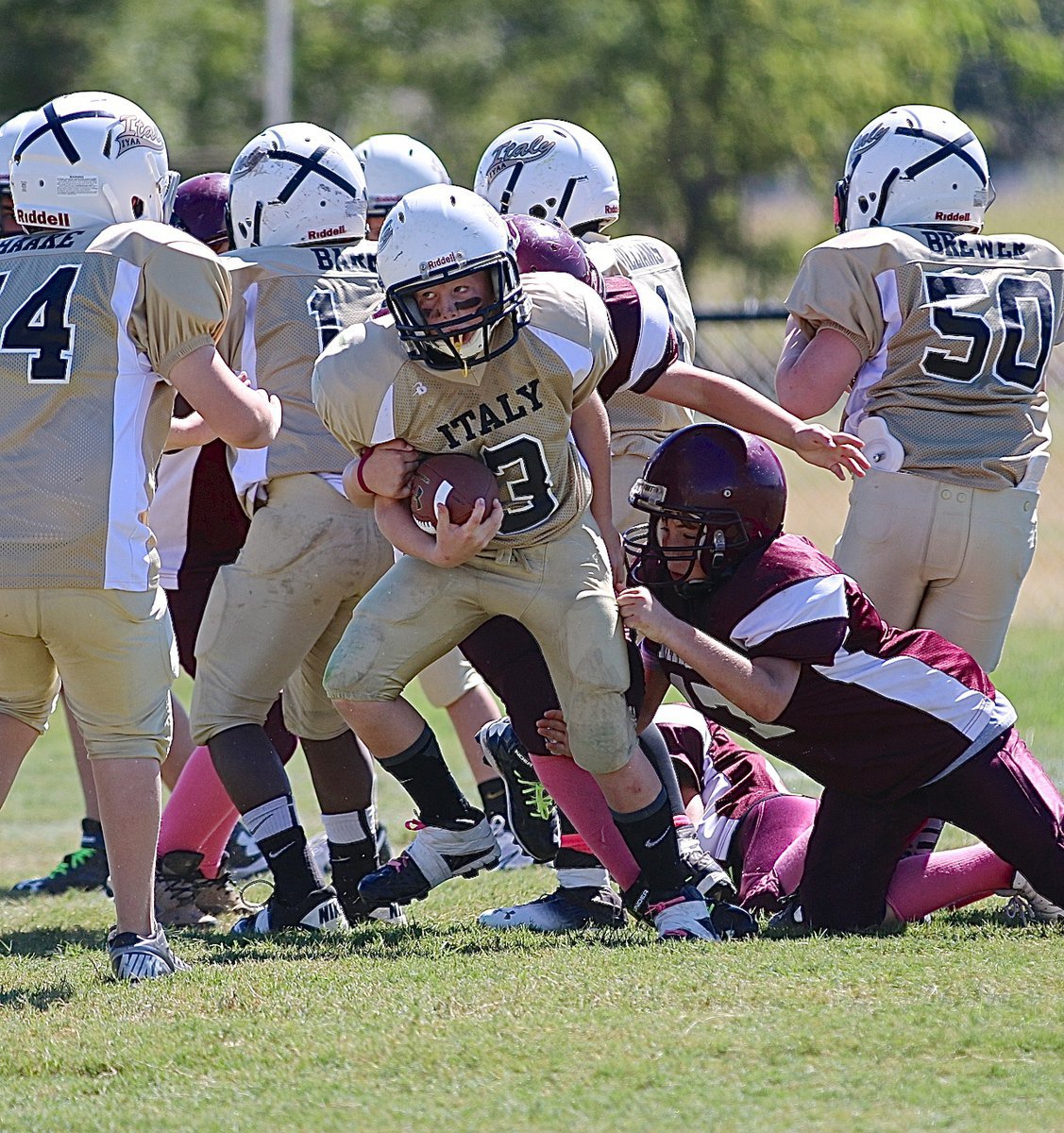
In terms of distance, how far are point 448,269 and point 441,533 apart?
58 cm

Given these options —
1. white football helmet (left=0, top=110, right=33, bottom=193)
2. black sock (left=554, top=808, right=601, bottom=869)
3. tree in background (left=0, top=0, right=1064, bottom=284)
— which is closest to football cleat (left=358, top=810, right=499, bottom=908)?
black sock (left=554, top=808, right=601, bottom=869)

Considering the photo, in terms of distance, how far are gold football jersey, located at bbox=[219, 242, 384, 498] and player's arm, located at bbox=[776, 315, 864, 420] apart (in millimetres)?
1148

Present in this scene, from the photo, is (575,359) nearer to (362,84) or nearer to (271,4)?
(271,4)

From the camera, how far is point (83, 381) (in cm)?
359

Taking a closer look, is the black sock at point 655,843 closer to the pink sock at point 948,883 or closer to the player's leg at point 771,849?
the player's leg at point 771,849

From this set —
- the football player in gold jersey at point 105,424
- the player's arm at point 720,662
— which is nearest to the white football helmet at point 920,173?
the player's arm at point 720,662

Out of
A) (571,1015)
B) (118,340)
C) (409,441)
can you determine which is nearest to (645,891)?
(571,1015)

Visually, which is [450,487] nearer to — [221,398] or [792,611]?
[221,398]

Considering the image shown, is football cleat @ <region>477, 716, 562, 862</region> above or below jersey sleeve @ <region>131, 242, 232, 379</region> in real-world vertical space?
below

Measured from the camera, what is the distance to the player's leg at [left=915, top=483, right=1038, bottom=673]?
14.7 feet

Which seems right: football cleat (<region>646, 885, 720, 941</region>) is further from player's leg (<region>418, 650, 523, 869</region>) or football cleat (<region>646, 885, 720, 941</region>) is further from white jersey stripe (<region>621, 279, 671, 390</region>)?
player's leg (<region>418, 650, 523, 869</region>)

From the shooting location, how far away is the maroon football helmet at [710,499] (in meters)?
3.91

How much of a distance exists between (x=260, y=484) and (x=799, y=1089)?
225cm

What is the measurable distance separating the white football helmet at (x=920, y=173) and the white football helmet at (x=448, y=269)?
1355 mm
